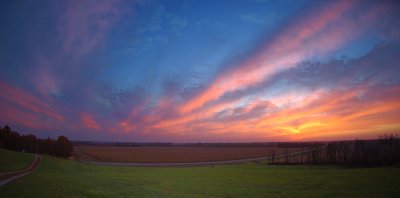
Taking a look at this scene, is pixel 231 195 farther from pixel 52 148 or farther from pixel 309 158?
pixel 52 148

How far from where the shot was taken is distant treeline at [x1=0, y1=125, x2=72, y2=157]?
133m

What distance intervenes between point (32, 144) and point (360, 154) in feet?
506

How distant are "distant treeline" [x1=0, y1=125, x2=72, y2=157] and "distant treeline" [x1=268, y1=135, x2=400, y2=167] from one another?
10686cm

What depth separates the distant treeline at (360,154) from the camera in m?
94.9

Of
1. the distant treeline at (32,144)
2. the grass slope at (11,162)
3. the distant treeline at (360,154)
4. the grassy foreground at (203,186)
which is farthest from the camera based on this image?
the distant treeline at (32,144)

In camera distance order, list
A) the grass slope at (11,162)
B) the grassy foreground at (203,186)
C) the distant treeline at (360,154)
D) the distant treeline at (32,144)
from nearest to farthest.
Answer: the grassy foreground at (203,186), the grass slope at (11,162), the distant treeline at (360,154), the distant treeline at (32,144)

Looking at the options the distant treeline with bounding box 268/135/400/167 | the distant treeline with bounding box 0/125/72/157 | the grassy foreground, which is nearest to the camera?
the grassy foreground

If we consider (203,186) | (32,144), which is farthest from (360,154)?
(32,144)

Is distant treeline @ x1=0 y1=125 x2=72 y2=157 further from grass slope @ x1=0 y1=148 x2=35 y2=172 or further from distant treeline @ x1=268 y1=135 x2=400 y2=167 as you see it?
distant treeline @ x1=268 y1=135 x2=400 y2=167

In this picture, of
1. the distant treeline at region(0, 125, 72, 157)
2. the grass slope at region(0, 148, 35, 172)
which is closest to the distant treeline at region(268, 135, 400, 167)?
the grass slope at region(0, 148, 35, 172)

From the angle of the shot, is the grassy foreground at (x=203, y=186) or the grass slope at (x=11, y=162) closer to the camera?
the grassy foreground at (x=203, y=186)

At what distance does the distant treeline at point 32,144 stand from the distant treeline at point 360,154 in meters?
107

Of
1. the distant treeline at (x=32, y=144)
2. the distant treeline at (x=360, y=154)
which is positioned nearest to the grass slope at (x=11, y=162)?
the distant treeline at (x=32, y=144)

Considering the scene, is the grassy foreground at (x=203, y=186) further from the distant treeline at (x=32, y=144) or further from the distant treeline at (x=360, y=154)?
the distant treeline at (x=32, y=144)
